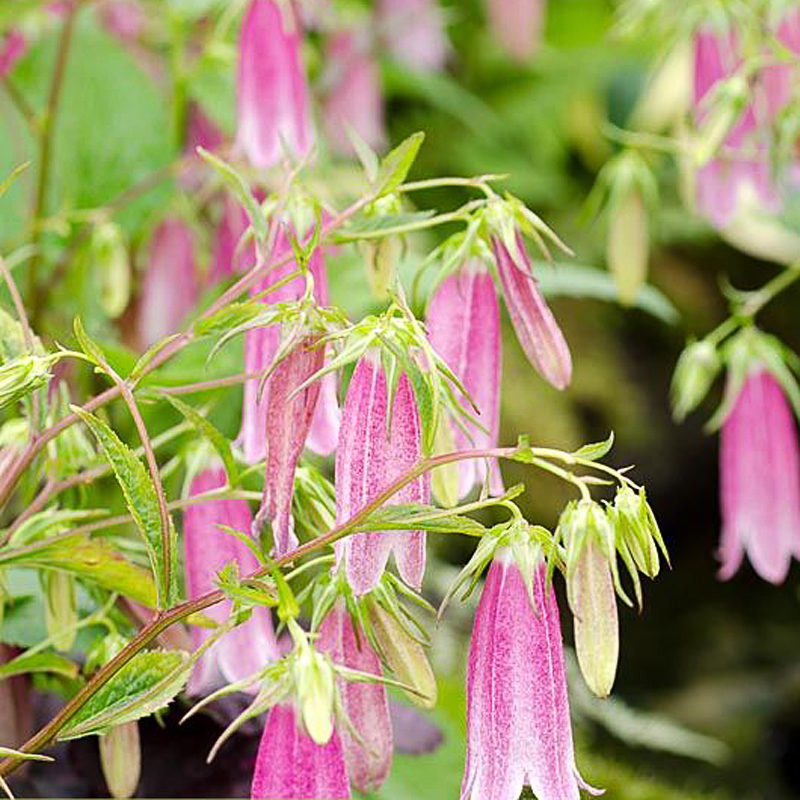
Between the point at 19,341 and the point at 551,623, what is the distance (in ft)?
0.76

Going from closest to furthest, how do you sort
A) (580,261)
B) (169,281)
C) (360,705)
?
(360,705) < (169,281) < (580,261)

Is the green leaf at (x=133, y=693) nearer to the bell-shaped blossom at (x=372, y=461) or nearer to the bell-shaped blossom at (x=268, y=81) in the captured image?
the bell-shaped blossom at (x=372, y=461)

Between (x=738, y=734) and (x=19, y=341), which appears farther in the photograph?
(x=738, y=734)

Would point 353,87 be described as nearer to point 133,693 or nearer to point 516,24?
point 516,24

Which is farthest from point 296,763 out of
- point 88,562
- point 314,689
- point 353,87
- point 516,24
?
point 516,24

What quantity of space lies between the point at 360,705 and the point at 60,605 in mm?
156

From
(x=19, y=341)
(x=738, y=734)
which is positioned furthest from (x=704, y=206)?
(x=738, y=734)

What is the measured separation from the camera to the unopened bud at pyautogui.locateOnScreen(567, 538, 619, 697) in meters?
0.55

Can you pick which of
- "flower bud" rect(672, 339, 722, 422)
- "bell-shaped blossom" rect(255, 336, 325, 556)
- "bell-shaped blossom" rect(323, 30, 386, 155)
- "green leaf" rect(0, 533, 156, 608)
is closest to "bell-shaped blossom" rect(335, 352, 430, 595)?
"bell-shaped blossom" rect(255, 336, 325, 556)

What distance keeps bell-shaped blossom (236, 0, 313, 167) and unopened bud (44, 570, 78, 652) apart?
394mm

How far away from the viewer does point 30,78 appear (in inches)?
49.3

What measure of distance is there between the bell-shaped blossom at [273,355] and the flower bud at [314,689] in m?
0.15

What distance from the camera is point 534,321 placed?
65 cm

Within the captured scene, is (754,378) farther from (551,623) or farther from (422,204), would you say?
(422,204)
